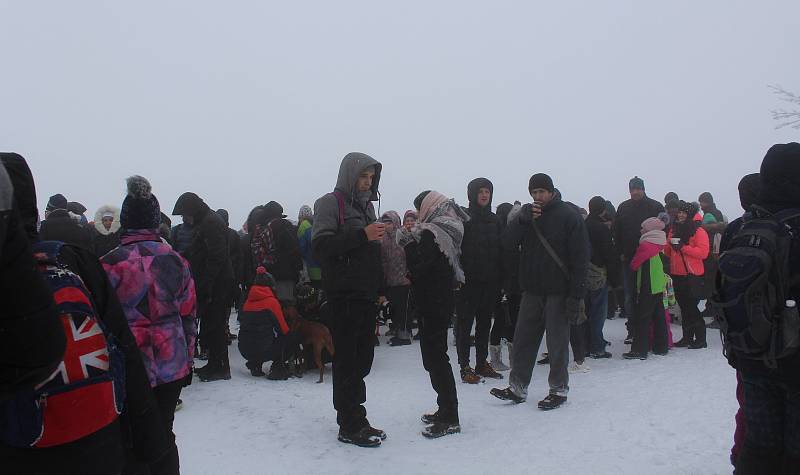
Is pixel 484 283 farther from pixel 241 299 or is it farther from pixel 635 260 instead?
pixel 241 299

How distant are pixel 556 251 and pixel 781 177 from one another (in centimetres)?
295

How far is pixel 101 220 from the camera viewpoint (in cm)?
779

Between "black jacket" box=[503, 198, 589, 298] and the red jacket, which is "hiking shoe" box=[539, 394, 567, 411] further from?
the red jacket

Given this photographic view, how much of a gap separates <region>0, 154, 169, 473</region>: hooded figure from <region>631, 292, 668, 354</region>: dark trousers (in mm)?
7024

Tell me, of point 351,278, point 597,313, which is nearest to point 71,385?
point 351,278

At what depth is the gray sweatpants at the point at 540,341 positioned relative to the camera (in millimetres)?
5887

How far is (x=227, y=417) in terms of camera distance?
5.73m

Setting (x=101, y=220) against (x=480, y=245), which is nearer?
(x=480, y=245)

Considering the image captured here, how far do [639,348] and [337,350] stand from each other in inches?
194

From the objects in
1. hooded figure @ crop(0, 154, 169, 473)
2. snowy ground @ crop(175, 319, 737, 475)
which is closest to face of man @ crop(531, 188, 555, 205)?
snowy ground @ crop(175, 319, 737, 475)

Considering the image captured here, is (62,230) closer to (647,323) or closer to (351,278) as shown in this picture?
(351,278)

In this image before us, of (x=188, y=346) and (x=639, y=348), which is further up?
(x=188, y=346)

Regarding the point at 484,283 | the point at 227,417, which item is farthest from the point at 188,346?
the point at 484,283

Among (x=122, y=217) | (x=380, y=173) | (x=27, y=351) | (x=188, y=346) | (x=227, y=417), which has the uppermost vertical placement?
(x=380, y=173)
